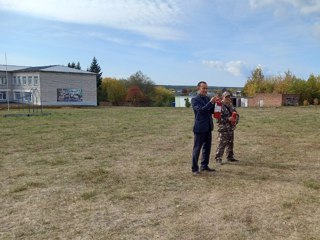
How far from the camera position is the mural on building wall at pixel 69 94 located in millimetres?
65062

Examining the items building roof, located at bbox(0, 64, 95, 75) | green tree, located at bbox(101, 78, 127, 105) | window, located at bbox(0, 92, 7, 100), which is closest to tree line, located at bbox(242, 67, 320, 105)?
green tree, located at bbox(101, 78, 127, 105)

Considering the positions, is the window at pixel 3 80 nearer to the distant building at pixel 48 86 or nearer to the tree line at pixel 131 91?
the distant building at pixel 48 86

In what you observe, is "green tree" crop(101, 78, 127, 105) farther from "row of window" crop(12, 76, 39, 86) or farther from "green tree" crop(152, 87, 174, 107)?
"row of window" crop(12, 76, 39, 86)

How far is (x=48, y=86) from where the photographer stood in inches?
2485

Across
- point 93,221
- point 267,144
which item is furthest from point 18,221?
point 267,144

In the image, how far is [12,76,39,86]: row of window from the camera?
63.0 m

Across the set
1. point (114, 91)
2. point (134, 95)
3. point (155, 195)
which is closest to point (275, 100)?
point (134, 95)

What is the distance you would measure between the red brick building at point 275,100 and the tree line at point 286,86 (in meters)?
1.97

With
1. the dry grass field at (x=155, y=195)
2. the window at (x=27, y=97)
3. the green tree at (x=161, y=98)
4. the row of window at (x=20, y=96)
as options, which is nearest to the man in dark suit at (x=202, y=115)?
the dry grass field at (x=155, y=195)

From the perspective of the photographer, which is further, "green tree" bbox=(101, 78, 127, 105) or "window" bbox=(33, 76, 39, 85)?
"green tree" bbox=(101, 78, 127, 105)

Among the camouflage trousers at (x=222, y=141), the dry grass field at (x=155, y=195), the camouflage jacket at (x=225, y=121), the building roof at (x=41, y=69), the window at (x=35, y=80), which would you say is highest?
the building roof at (x=41, y=69)

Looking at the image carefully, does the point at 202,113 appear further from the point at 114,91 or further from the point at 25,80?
the point at 114,91

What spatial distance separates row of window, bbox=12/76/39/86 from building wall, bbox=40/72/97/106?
5.21 feet

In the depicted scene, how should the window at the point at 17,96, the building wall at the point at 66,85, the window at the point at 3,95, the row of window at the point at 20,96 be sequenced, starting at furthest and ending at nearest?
the window at the point at 17,96, the window at the point at 3,95, the row of window at the point at 20,96, the building wall at the point at 66,85
